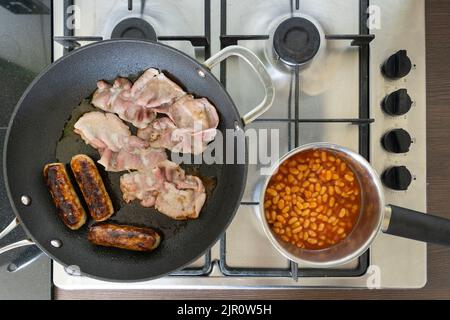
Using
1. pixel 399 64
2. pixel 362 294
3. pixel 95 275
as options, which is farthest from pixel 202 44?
pixel 362 294

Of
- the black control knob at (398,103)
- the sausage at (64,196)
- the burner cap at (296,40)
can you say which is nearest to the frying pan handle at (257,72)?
the burner cap at (296,40)

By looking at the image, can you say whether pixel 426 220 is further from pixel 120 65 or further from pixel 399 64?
pixel 120 65

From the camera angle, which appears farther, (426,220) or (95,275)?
(95,275)

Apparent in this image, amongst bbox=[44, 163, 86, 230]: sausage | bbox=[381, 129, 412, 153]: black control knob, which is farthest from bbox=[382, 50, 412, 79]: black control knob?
bbox=[44, 163, 86, 230]: sausage

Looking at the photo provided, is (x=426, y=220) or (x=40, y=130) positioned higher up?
(x=40, y=130)

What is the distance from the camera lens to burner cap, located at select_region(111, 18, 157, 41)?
81 centimetres

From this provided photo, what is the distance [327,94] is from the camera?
2.84 ft

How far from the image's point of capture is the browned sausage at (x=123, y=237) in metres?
0.84

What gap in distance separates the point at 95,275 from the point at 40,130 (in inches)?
12.5

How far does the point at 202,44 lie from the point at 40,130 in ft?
1.24

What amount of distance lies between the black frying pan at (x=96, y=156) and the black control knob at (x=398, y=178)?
286mm

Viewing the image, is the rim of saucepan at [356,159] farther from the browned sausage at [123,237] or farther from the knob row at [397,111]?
the browned sausage at [123,237]

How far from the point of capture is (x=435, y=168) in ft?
2.97
